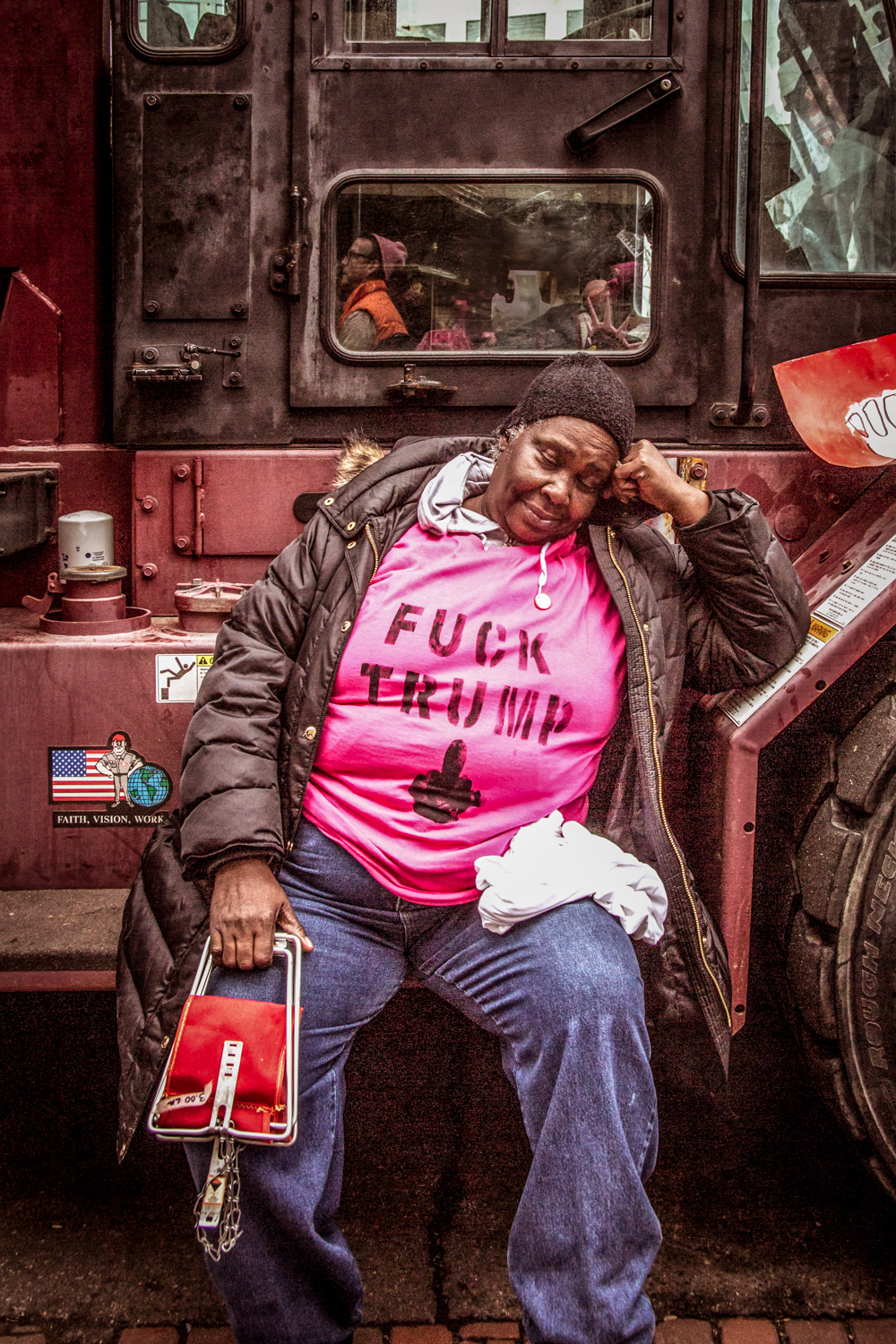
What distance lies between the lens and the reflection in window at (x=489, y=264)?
7.72 feet

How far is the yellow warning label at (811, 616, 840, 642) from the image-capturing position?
2.05 m

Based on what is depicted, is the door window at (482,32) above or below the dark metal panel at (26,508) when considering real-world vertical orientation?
above

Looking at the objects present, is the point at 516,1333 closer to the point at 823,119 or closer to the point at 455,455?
the point at 455,455

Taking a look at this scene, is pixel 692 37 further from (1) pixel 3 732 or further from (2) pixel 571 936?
(1) pixel 3 732

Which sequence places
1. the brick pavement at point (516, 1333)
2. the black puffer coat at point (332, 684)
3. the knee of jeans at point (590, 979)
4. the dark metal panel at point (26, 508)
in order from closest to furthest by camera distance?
1. the knee of jeans at point (590, 979)
2. the black puffer coat at point (332, 684)
3. the brick pavement at point (516, 1333)
4. the dark metal panel at point (26, 508)

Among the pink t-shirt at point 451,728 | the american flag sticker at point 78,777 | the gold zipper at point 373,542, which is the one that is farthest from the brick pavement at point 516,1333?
the gold zipper at point 373,542

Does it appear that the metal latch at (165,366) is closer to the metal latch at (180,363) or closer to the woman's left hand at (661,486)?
the metal latch at (180,363)

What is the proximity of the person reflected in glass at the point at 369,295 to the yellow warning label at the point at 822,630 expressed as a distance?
1.12 metres

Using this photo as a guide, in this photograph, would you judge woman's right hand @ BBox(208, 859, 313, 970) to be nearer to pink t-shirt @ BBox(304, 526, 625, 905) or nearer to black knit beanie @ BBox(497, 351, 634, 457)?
pink t-shirt @ BBox(304, 526, 625, 905)

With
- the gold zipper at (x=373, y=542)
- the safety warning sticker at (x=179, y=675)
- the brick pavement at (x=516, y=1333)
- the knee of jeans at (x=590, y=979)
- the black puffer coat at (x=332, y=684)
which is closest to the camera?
the knee of jeans at (x=590, y=979)

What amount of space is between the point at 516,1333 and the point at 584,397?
5.97 feet

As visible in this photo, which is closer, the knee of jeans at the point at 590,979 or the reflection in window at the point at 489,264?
the knee of jeans at the point at 590,979

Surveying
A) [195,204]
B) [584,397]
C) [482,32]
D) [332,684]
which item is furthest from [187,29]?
[332,684]

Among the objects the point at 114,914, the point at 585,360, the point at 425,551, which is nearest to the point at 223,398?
the point at 425,551
